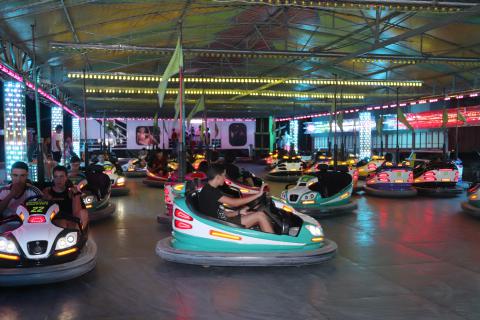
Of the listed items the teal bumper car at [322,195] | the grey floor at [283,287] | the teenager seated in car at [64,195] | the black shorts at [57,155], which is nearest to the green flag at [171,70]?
the teenager seated in car at [64,195]

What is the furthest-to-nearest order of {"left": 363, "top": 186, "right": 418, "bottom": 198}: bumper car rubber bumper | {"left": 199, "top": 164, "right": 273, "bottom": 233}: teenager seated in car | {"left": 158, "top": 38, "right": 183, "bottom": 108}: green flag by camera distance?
{"left": 363, "top": 186, "right": 418, "bottom": 198}: bumper car rubber bumper < {"left": 158, "top": 38, "right": 183, "bottom": 108}: green flag < {"left": 199, "top": 164, "right": 273, "bottom": 233}: teenager seated in car

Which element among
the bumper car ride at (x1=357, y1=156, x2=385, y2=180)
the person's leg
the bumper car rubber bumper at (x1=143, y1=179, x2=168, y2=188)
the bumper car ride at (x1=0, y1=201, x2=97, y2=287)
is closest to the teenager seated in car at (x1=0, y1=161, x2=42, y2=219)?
the bumper car ride at (x1=0, y1=201, x2=97, y2=287)

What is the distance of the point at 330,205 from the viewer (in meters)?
6.07

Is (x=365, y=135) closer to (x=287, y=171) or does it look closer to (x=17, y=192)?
(x=287, y=171)

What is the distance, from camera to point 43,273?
9.53ft

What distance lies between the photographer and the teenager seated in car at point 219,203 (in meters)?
3.60

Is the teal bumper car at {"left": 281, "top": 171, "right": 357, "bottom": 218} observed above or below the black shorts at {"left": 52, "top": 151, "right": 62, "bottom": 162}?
below

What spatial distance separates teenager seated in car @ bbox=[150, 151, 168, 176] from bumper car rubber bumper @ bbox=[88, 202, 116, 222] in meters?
4.49

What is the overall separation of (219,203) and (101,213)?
253 cm

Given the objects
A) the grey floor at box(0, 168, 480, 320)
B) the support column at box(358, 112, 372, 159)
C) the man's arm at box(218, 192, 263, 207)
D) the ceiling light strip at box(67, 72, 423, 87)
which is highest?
the ceiling light strip at box(67, 72, 423, 87)

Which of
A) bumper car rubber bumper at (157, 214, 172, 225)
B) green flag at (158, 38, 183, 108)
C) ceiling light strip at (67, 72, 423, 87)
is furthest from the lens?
ceiling light strip at (67, 72, 423, 87)

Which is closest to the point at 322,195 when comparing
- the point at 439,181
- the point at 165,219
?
the point at 165,219

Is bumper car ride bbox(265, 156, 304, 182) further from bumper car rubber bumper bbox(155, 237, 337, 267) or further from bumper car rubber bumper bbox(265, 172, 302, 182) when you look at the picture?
bumper car rubber bumper bbox(155, 237, 337, 267)

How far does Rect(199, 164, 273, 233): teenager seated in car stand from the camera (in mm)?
3596
